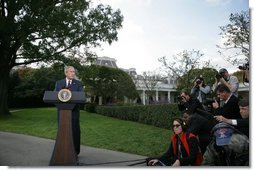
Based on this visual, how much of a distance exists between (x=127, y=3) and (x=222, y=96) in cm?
156

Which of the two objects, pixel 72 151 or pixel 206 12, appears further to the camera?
pixel 206 12

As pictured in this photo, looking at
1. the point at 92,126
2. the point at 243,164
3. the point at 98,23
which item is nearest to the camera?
the point at 243,164

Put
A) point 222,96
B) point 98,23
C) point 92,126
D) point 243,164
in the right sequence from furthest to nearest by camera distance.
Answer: point 98,23, point 92,126, point 222,96, point 243,164

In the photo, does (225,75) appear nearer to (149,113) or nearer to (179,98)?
(179,98)

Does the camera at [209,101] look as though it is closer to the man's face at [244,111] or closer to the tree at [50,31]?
the man's face at [244,111]

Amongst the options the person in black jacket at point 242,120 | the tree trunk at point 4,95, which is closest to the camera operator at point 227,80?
the person in black jacket at point 242,120

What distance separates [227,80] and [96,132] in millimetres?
1567

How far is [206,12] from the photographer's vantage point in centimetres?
377

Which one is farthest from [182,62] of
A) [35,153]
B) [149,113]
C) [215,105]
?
[35,153]

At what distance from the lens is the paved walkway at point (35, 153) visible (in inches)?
131

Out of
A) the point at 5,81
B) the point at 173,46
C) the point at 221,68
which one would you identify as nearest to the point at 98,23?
the point at 173,46

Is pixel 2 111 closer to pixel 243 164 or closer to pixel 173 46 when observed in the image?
pixel 173 46

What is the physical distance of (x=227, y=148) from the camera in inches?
116

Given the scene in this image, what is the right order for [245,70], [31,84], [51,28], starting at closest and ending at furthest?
[245,70]
[31,84]
[51,28]
